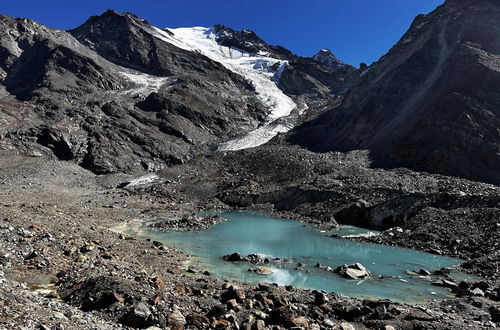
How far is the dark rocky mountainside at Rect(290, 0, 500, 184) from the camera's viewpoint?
56.2m

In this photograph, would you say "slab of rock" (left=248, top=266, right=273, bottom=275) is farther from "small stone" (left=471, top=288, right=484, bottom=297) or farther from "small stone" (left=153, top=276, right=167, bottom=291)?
"small stone" (left=471, top=288, right=484, bottom=297)

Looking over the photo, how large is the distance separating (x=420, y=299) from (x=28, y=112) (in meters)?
89.5

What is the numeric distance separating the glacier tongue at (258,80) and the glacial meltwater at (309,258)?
57.4 m

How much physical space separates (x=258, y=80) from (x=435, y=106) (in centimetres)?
9932

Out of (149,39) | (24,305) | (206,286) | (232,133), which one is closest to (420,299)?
(206,286)

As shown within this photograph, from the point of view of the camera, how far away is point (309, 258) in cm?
2692

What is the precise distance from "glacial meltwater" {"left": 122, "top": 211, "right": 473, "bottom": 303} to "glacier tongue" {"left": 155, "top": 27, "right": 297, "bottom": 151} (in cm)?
5739

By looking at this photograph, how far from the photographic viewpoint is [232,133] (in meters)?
105

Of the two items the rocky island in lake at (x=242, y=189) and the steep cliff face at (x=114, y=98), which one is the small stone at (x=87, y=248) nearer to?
the rocky island in lake at (x=242, y=189)

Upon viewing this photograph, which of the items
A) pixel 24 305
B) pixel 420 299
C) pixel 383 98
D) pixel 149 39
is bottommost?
pixel 420 299

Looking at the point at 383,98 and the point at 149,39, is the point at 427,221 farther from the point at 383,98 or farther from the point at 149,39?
the point at 149,39

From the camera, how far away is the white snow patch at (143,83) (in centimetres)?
11162

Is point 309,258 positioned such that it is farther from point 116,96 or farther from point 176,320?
point 116,96

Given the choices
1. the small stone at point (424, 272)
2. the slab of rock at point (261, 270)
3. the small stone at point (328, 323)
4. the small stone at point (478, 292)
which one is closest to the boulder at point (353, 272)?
the small stone at point (424, 272)
